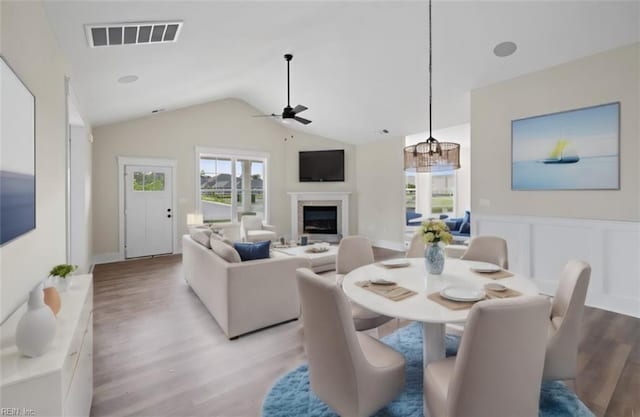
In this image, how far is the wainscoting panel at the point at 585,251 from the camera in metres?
3.19

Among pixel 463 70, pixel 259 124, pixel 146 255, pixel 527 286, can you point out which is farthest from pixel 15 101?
pixel 259 124

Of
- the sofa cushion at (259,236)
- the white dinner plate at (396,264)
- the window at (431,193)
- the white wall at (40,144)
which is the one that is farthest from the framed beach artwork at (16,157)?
the window at (431,193)

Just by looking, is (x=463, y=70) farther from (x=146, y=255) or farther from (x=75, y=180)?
(x=146, y=255)

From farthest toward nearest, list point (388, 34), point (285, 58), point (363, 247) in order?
point (285, 58), point (388, 34), point (363, 247)

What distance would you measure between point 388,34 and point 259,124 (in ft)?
15.0

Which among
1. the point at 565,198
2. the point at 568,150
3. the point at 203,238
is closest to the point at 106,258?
the point at 203,238

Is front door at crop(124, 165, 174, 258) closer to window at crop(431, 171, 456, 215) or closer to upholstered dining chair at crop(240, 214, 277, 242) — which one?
upholstered dining chair at crop(240, 214, 277, 242)

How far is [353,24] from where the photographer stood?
3627 millimetres

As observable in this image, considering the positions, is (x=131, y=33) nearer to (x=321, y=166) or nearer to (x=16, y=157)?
(x=16, y=157)

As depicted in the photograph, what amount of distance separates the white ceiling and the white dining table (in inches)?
103

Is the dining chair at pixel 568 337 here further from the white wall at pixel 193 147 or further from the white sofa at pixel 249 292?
the white wall at pixel 193 147

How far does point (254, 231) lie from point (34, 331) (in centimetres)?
543

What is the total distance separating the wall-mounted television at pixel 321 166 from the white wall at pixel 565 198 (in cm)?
379

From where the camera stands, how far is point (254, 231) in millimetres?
6492
